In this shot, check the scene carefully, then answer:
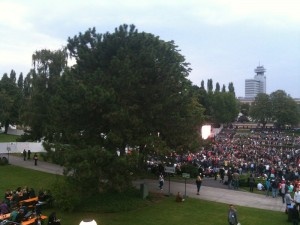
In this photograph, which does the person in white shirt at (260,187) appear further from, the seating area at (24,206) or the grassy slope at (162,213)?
the seating area at (24,206)

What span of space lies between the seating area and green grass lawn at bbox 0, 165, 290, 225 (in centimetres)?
A: 72

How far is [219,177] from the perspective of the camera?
104 feet

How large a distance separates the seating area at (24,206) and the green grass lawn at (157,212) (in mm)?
724

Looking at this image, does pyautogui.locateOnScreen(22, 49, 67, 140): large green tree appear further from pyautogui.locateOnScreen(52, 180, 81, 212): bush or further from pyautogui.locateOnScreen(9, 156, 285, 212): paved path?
pyautogui.locateOnScreen(52, 180, 81, 212): bush

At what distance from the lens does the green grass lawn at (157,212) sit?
768 inches

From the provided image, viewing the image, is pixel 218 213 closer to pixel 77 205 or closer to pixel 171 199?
pixel 171 199

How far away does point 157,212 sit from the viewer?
21109 millimetres

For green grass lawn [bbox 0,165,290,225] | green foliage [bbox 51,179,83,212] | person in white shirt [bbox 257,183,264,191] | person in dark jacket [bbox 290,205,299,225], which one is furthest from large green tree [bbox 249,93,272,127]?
green foliage [bbox 51,179,83,212]

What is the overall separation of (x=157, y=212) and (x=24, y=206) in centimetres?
711

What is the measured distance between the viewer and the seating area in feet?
57.0

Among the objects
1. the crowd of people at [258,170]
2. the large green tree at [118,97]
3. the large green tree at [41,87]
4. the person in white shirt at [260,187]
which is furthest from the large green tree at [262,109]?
the large green tree at [118,97]

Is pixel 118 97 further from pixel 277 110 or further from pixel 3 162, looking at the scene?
pixel 277 110

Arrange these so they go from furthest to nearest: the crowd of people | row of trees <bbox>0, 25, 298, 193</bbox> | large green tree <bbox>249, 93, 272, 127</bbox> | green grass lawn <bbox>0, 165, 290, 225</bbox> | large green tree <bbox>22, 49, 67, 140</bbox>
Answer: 1. large green tree <bbox>249, 93, 272, 127</bbox>
2. large green tree <bbox>22, 49, 67, 140</bbox>
3. the crowd of people
4. row of trees <bbox>0, 25, 298, 193</bbox>
5. green grass lawn <bbox>0, 165, 290, 225</bbox>

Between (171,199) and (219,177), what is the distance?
29.7ft
